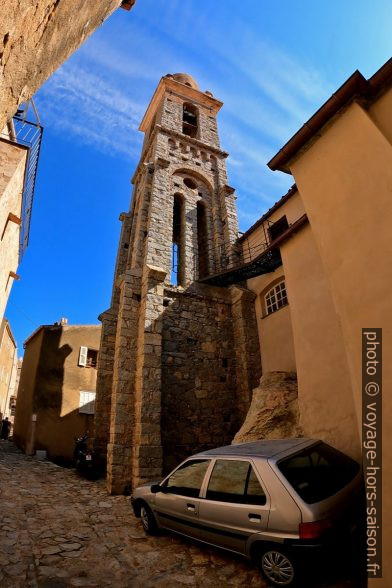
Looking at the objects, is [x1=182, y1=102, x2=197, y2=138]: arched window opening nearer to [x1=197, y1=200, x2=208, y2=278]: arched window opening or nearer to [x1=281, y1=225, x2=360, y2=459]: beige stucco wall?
[x1=197, y1=200, x2=208, y2=278]: arched window opening

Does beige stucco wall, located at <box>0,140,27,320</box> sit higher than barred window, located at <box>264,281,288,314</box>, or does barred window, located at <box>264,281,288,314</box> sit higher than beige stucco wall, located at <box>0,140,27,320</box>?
beige stucco wall, located at <box>0,140,27,320</box>

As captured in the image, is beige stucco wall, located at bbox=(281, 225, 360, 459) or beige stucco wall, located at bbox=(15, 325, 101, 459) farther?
beige stucco wall, located at bbox=(15, 325, 101, 459)

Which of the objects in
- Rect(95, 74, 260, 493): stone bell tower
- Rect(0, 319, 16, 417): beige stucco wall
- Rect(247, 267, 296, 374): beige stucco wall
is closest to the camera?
Rect(95, 74, 260, 493): stone bell tower

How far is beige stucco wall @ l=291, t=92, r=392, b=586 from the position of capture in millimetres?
3059

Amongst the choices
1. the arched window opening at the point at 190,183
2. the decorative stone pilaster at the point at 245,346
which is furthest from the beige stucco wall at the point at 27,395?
the arched window opening at the point at 190,183

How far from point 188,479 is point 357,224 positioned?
13.1 feet

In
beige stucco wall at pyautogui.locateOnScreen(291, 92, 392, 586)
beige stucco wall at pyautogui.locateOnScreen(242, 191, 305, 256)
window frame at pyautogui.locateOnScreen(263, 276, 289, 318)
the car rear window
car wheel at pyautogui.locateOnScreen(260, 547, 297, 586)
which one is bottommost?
car wheel at pyautogui.locateOnScreen(260, 547, 297, 586)

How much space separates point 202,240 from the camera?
43.7 feet

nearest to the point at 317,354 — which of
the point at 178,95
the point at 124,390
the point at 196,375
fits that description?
the point at 196,375

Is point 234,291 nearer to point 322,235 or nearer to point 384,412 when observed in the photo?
point 322,235

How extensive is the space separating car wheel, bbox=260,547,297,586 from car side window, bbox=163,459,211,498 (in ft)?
3.71

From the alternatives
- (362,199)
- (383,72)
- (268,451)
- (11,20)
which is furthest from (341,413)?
(11,20)

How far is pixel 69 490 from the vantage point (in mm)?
7395

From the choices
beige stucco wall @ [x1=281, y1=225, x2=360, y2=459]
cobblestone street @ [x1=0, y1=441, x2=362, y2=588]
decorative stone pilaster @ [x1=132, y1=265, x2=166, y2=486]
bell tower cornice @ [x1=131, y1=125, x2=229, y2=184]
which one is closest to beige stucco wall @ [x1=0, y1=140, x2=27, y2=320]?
decorative stone pilaster @ [x1=132, y1=265, x2=166, y2=486]
